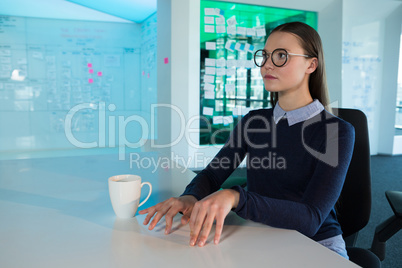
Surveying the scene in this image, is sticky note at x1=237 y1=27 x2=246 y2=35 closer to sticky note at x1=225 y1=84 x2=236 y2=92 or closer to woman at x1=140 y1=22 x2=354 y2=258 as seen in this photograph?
sticky note at x1=225 y1=84 x2=236 y2=92

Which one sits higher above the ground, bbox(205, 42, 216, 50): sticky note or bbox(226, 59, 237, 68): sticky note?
bbox(205, 42, 216, 50): sticky note

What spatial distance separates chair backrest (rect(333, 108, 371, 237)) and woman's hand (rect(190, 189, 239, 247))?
65cm

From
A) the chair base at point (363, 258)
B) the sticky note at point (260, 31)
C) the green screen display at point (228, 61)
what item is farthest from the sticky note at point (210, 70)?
the chair base at point (363, 258)

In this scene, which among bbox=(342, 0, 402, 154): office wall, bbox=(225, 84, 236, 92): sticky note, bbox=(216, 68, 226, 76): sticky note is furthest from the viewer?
bbox=(342, 0, 402, 154): office wall

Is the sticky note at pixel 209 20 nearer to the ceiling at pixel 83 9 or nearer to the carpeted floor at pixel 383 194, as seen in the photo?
the ceiling at pixel 83 9

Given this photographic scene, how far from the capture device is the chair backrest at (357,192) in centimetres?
125

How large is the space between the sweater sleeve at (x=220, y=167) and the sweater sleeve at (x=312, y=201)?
0.73ft

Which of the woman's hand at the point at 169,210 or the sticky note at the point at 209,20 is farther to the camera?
the sticky note at the point at 209,20

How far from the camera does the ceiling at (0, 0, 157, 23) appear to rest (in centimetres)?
439

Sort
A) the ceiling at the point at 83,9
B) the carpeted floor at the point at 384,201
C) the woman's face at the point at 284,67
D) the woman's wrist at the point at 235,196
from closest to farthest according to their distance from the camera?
the woman's wrist at the point at 235,196 → the woman's face at the point at 284,67 → the carpeted floor at the point at 384,201 → the ceiling at the point at 83,9

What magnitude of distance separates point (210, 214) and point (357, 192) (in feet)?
2.45

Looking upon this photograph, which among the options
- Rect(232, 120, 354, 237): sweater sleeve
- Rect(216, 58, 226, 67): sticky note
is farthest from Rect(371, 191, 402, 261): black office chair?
Rect(216, 58, 226, 67): sticky note

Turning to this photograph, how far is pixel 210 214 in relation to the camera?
2.53 feet

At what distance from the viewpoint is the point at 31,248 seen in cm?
71
